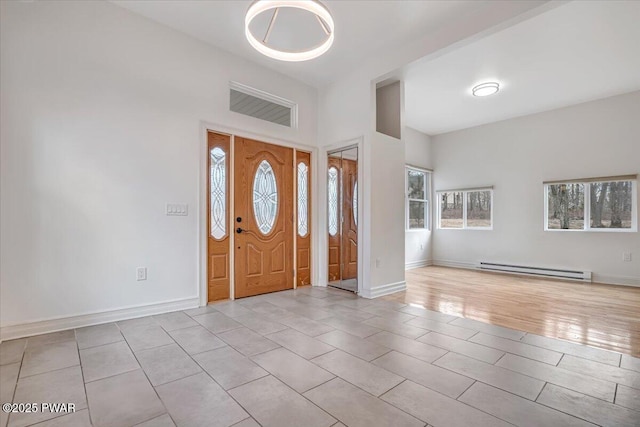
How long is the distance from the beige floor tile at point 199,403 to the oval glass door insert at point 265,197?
8.23ft

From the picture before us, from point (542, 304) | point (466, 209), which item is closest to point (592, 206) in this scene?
point (466, 209)

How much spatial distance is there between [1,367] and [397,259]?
4.23m

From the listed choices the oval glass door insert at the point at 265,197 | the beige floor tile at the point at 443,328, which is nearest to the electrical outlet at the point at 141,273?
the oval glass door insert at the point at 265,197

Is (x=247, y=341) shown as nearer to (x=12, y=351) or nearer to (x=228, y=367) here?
(x=228, y=367)

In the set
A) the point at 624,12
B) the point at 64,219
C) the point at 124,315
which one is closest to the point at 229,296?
the point at 124,315

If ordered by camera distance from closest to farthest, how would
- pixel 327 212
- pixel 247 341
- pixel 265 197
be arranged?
pixel 247 341 → pixel 265 197 → pixel 327 212

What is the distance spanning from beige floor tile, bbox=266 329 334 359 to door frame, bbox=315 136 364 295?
5.58ft

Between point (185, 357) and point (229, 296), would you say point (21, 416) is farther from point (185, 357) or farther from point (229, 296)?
point (229, 296)

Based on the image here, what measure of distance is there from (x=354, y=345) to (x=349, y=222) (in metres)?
2.42

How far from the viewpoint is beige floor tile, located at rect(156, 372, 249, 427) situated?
154 cm

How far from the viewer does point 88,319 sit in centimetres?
288

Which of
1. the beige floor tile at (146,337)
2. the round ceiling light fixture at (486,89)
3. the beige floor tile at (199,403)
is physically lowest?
the beige floor tile at (146,337)

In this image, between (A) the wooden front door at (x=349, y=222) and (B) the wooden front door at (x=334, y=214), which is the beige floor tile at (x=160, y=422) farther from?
(B) the wooden front door at (x=334, y=214)

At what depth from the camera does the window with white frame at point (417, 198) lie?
6.90m
